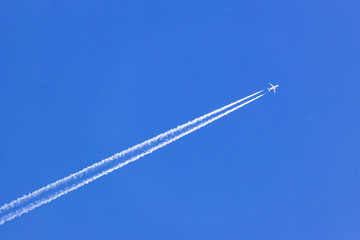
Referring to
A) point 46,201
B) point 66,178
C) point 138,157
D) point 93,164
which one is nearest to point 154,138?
point 138,157

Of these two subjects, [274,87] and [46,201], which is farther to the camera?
[274,87]

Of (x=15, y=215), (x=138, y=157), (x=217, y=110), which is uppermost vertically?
(x=217, y=110)

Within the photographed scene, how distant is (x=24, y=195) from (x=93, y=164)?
4866 millimetres

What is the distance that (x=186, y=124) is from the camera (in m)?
27.4

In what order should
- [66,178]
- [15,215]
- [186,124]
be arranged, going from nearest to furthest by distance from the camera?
[15,215], [66,178], [186,124]

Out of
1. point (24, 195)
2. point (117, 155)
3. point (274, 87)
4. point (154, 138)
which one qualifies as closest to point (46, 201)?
point (24, 195)

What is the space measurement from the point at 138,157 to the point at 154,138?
72.9 inches

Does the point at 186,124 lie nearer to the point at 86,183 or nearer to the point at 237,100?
the point at 237,100

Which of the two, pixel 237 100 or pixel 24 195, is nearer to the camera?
pixel 24 195

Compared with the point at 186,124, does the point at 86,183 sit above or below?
below

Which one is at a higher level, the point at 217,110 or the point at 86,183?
the point at 217,110

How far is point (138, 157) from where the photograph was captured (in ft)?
85.7

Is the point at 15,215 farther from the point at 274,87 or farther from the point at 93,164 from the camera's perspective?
the point at 274,87

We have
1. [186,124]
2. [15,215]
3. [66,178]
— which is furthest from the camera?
[186,124]
